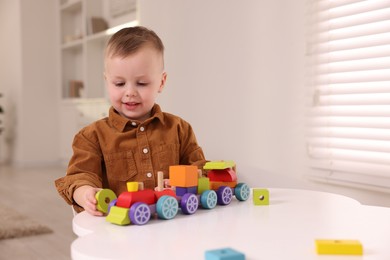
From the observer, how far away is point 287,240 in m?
Result: 0.65

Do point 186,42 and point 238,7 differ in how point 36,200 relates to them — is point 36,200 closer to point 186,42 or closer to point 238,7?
point 186,42

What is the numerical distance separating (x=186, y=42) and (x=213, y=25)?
0.87 feet

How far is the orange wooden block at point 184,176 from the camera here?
87cm

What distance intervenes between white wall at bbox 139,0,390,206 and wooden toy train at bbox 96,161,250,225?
2.67ft

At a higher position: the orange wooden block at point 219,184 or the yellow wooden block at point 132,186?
the yellow wooden block at point 132,186

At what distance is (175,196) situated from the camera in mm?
846

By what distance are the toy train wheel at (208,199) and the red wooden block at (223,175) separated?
105 mm

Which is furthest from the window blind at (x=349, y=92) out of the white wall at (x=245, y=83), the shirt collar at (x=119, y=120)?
the shirt collar at (x=119, y=120)

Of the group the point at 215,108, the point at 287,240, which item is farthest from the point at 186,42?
the point at 287,240

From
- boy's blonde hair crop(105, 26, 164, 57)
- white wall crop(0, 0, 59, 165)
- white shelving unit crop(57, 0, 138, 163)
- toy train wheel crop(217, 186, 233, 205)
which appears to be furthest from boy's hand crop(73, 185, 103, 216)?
white wall crop(0, 0, 59, 165)

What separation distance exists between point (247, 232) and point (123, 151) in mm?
527

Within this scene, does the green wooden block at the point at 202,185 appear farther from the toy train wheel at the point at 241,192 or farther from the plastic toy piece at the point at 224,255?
the plastic toy piece at the point at 224,255

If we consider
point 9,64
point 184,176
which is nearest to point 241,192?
point 184,176

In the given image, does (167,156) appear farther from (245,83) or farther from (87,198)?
(245,83)
